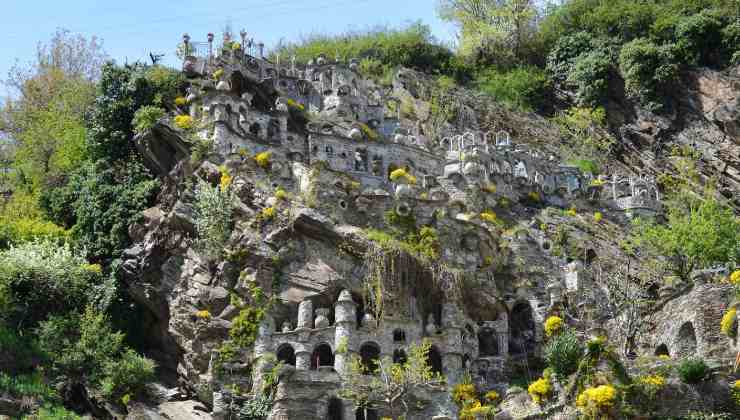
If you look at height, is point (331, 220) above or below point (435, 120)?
below

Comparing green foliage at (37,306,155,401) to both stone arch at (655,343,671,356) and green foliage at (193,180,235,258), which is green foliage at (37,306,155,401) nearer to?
green foliage at (193,180,235,258)

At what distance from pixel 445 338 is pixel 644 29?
40.3 meters

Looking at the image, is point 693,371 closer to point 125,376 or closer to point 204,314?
point 204,314

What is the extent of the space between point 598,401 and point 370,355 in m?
10.4

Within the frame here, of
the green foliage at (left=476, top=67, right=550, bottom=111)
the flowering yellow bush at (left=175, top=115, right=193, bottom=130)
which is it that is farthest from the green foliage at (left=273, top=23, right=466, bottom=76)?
the flowering yellow bush at (left=175, top=115, right=193, bottom=130)

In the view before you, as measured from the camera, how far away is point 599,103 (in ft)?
244

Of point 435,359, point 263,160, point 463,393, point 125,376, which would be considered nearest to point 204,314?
point 125,376

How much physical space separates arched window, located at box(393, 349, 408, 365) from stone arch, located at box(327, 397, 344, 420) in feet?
12.5

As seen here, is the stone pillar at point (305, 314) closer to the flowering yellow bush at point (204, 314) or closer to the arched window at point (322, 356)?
the arched window at point (322, 356)

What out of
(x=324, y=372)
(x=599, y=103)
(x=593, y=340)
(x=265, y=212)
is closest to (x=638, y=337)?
(x=593, y=340)

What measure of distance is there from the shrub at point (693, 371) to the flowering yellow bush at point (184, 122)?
90.1 feet

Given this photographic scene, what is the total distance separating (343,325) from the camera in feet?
146

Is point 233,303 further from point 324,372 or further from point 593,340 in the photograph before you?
point 593,340

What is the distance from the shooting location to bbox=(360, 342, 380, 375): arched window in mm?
45094
